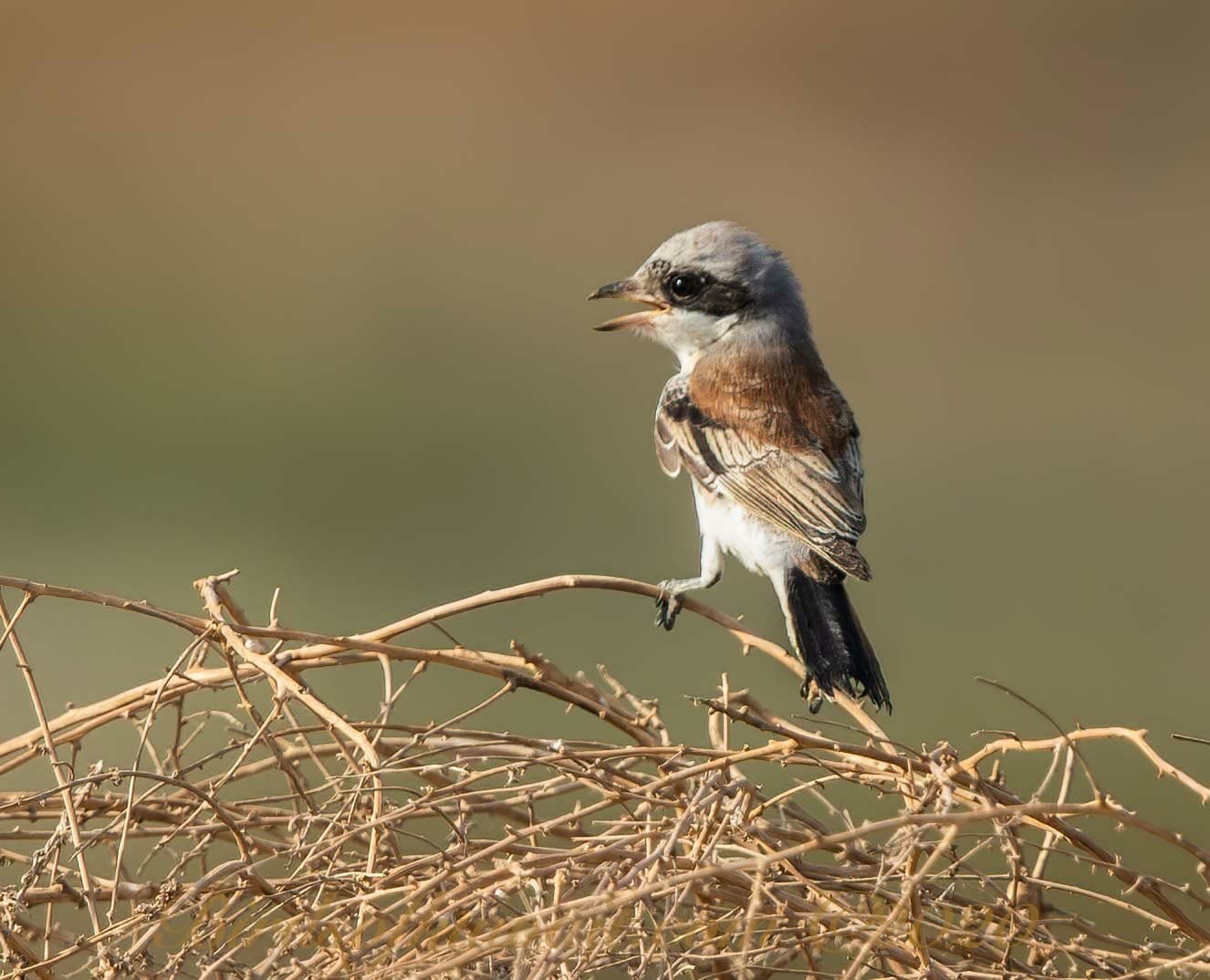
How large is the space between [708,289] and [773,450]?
1.47 feet

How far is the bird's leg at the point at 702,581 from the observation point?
2.87m

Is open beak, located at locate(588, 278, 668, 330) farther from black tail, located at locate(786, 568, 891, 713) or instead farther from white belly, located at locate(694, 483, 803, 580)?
black tail, located at locate(786, 568, 891, 713)

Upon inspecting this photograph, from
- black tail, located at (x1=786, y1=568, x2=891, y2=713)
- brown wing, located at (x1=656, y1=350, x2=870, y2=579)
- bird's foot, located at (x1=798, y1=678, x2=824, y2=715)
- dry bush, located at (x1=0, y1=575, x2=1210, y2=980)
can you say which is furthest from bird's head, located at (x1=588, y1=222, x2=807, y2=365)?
dry bush, located at (x1=0, y1=575, x2=1210, y2=980)

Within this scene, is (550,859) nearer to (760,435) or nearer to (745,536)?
(745,536)

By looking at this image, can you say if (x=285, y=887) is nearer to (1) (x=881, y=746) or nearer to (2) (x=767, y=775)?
(1) (x=881, y=746)

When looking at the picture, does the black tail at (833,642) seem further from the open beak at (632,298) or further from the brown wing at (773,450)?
the open beak at (632,298)

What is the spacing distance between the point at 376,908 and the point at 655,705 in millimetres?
572

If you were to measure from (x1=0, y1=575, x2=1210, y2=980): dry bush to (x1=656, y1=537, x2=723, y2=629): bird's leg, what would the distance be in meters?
0.91

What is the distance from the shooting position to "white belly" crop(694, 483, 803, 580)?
3.01 meters

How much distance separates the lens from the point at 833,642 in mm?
2744

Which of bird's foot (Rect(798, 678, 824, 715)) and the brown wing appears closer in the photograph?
bird's foot (Rect(798, 678, 824, 715))

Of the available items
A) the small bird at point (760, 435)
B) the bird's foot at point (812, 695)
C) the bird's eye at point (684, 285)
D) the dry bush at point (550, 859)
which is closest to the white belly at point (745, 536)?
the small bird at point (760, 435)

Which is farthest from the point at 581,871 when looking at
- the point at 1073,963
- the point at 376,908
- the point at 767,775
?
the point at 767,775

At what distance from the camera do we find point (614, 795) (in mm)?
1589
